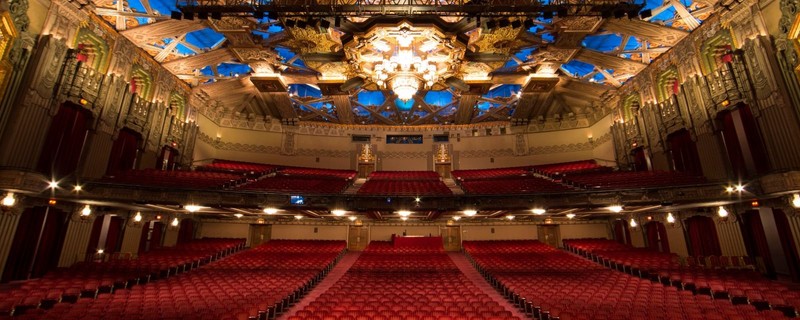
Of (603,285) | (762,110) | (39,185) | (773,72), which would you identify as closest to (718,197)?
(762,110)

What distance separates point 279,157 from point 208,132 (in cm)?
424

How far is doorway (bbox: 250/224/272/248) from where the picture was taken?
17.7 metres

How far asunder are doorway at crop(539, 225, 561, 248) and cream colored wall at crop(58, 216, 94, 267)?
1955 centimetres

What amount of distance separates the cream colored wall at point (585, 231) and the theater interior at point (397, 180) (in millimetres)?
84

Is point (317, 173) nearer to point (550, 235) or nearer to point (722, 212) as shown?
point (550, 235)

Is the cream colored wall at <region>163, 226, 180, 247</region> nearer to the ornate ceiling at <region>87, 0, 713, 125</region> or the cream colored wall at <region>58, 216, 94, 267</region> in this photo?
the cream colored wall at <region>58, 216, 94, 267</region>

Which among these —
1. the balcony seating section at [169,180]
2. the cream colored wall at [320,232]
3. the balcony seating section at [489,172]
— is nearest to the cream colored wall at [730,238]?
the balcony seating section at [489,172]

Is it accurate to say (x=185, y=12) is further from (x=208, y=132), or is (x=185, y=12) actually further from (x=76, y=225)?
(x=208, y=132)

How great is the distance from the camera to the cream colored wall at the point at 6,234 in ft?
28.8

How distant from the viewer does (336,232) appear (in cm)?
1820

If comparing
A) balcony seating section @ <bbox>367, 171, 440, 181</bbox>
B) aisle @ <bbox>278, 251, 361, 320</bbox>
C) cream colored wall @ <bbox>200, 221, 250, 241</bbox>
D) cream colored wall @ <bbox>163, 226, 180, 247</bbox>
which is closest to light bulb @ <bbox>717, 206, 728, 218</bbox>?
balcony seating section @ <bbox>367, 171, 440, 181</bbox>

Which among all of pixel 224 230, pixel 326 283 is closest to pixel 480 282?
pixel 326 283

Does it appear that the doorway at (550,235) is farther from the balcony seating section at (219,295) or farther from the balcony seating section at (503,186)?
the balcony seating section at (219,295)

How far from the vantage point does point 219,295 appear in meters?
7.41
